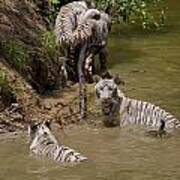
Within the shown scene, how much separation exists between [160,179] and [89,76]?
515cm

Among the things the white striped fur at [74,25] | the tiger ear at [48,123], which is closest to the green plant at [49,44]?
the white striped fur at [74,25]

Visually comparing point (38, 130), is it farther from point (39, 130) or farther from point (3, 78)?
point (3, 78)

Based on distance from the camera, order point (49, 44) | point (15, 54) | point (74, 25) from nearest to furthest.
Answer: point (15, 54)
point (49, 44)
point (74, 25)

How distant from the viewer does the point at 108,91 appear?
39.3ft

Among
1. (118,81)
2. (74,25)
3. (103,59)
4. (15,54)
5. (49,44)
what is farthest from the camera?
(103,59)

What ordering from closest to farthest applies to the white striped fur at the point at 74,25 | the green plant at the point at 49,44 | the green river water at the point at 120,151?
1. the green river water at the point at 120,151
2. the green plant at the point at 49,44
3. the white striped fur at the point at 74,25

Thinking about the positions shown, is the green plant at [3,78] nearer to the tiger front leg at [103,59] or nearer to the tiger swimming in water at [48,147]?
the tiger swimming in water at [48,147]

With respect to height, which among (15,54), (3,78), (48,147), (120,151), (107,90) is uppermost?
(15,54)

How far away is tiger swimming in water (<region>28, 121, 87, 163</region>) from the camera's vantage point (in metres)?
9.87

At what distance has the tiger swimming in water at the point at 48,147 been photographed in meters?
9.87

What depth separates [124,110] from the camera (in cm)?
1209

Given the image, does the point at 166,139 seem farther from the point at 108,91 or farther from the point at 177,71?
the point at 177,71

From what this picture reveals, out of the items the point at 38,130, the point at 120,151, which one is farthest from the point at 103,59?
the point at 120,151

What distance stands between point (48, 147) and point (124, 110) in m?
2.09
